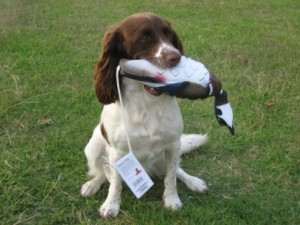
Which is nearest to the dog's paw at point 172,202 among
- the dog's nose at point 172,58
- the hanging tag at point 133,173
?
the hanging tag at point 133,173

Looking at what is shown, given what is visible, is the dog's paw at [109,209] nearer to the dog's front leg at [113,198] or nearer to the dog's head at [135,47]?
the dog's front leg at [113,198]

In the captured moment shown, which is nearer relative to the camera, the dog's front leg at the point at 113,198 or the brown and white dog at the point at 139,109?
the brown and white dog at the point at 139,109

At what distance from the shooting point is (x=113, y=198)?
3.14 m

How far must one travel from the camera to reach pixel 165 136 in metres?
2.93

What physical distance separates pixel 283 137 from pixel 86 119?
1660 mm

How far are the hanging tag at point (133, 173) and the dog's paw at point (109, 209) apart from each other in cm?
45

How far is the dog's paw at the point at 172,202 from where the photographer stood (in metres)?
3.14

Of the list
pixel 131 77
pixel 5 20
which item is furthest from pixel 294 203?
pixel 5 20

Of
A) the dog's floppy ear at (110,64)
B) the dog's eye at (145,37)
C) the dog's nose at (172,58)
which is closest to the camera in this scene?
the dog's nose at (172,58)

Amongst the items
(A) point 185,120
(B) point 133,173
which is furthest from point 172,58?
(A) point 185,120

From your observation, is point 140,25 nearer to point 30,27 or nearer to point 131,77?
point 131,77

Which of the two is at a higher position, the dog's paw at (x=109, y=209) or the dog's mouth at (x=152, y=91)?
the dog's mouth at (x=152, y=91)

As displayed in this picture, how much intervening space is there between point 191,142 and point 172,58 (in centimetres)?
138

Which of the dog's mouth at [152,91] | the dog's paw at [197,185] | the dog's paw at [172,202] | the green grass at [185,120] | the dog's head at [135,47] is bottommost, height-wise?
the green grass at [185,120]
